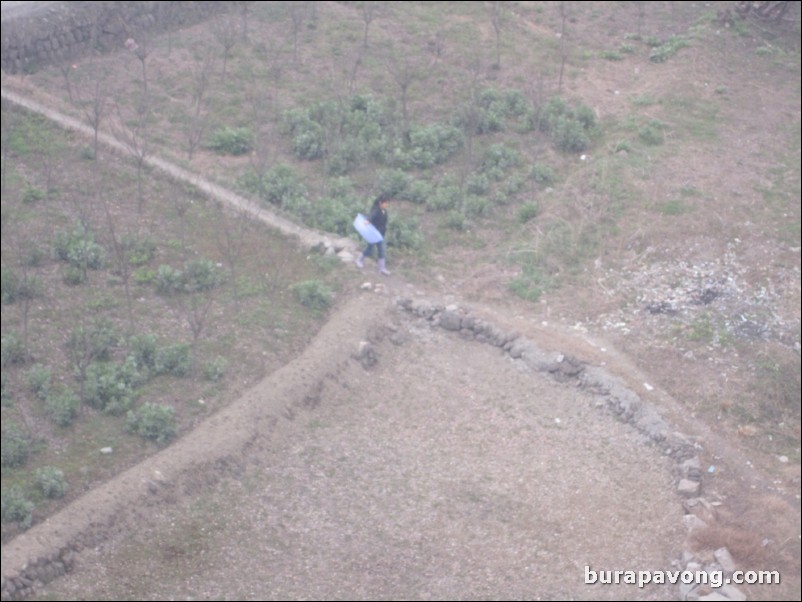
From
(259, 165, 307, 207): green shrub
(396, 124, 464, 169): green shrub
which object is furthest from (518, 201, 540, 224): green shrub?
(259, 165, 307, 207): green shrub

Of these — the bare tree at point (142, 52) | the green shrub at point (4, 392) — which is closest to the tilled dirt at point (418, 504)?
the green shrub at point (4, 392)

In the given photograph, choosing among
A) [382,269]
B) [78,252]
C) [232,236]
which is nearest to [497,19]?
[382,269]

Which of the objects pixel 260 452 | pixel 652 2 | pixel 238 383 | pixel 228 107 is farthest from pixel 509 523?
pixel 652 2

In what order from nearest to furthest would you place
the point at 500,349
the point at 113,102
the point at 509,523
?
1. the point at 509,523
2. the point at 500,349
3. the point at 113,102

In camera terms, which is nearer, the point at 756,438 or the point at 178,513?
the point at 178,513

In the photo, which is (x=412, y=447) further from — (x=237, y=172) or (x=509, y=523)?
(x=237, y=172)

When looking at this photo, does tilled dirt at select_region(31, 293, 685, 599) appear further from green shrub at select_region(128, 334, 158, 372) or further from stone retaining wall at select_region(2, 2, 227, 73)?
stone retaining wall at select_region(2, 2, 227, 73)

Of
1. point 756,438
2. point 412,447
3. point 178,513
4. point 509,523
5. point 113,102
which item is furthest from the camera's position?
point 113,102
